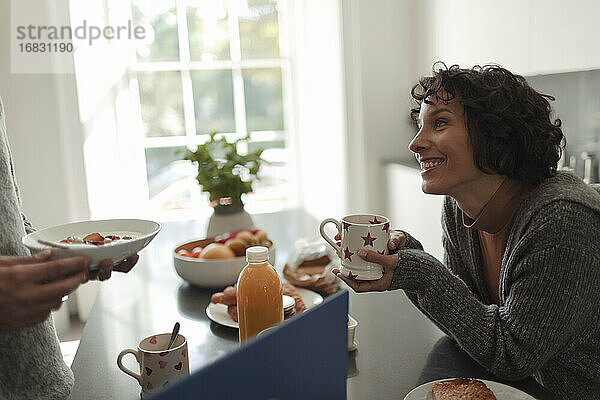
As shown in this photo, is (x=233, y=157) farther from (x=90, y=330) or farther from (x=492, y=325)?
(x=492, y=325)

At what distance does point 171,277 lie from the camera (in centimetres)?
183

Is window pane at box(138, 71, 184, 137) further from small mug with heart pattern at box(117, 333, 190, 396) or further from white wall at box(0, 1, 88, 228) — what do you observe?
small mug with heart pattern at box(117, 333, 190, 396)

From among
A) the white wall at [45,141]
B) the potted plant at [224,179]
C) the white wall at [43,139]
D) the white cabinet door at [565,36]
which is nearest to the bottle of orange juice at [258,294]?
the potted plant at [224,179]

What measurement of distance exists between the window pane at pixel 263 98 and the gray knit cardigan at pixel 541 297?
325 centimetres

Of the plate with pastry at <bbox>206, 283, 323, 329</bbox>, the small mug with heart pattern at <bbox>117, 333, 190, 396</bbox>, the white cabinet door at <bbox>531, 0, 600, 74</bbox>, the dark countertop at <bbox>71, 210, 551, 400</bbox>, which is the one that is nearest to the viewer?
the small mug with heart pattern at <bbox>117, 333, 190, 396</bbox>

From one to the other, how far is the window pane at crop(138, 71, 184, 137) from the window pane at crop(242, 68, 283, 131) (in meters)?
0.49

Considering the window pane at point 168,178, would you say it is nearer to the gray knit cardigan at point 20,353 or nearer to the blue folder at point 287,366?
the gray knit cardigan at point 20,353

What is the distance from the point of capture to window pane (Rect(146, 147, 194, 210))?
4.13m

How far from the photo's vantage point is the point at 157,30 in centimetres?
400

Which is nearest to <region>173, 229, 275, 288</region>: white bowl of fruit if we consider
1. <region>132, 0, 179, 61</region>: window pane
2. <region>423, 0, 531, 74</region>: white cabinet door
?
<region>423, 0, 531, 74</region>: white cabinet door

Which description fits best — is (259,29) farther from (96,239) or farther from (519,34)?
(96,239)

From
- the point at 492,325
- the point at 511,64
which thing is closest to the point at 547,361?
the point at 492,325

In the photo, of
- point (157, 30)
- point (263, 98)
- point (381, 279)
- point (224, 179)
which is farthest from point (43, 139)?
point (381, 279)

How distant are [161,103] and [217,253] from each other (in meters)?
2.65
